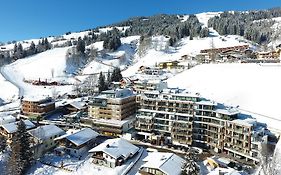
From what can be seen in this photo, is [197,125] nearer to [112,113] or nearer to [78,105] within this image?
[112,113]

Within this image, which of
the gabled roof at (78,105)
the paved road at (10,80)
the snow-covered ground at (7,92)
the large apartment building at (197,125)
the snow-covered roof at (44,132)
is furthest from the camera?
the paved road at (10,80)

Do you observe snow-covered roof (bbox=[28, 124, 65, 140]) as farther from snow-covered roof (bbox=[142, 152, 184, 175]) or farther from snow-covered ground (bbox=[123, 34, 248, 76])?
snow-covered ground (bbox=[123, 34, 248, 76])

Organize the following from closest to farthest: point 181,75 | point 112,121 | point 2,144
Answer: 1. point 2,144
2. point 112,121
3. point 181,75

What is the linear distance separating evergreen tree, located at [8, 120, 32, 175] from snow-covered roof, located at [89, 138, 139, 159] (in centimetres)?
1202

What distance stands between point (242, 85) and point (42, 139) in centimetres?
5546

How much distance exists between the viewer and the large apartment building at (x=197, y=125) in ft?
195

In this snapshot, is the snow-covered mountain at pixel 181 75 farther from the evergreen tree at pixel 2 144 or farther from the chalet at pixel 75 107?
the evergreen tree at pixel 2 144

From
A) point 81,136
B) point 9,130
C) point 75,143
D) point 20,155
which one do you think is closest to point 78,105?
point 9,130

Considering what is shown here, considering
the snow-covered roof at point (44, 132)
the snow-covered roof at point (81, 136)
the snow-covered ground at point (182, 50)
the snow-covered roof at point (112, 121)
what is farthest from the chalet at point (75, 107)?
the snow-covered ground at point (182, 50)

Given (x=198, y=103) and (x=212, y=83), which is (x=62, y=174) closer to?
(x=198, y=103)

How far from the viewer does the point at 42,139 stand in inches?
2547

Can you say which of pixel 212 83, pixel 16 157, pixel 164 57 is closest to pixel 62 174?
pixel 16 157

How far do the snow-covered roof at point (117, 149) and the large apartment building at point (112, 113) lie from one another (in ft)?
33.4

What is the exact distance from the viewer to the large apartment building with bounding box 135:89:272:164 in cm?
5931
